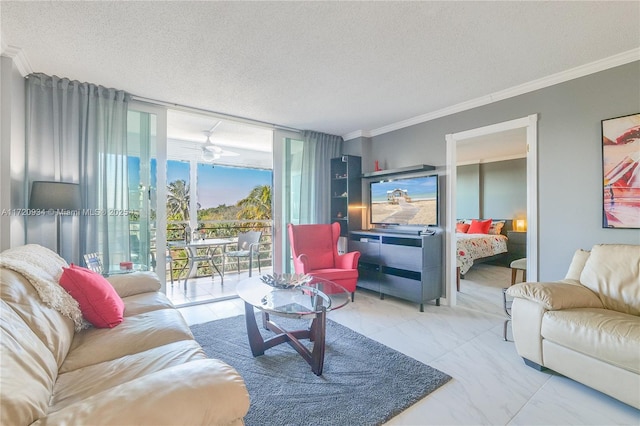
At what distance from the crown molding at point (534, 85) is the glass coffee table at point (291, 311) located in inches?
103

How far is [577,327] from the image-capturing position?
5.86 ft

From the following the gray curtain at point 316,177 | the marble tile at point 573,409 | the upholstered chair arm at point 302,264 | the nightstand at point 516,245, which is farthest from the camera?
the nightstand at point 516,245

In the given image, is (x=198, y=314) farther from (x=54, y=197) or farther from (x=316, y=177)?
(x=316, y=177)

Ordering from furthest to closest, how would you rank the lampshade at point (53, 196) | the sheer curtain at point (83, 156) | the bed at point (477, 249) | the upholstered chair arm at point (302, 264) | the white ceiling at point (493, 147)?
the white ceiling at point (493, 147) < the bed at point (477, 249) < the upholstered chair arm at point (302, 264) < the sheer curtain at point (83, 156) < the lampshade at point (53, 196)

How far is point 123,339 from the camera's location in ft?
5.17

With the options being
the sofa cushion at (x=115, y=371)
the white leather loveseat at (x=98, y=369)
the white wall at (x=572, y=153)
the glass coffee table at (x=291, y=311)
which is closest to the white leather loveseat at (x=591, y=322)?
the white wall at (x=572, y=153)

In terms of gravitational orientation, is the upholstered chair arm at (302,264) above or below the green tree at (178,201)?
below

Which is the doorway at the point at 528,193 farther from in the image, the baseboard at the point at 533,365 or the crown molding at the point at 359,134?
the crown molding at the point at 359,134

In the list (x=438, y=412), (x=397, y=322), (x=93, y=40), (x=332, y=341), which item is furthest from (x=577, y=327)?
(x=93, y=40)

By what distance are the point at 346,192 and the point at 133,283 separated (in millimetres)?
3071

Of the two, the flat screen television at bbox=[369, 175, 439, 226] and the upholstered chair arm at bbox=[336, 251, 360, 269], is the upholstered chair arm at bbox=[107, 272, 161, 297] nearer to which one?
the upholstered chair arm at bbox=[336, 251, 360, 269]

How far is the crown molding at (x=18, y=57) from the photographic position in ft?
7.15

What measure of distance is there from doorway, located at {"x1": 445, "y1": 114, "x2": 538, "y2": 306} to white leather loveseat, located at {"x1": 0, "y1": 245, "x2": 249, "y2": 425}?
117 inches

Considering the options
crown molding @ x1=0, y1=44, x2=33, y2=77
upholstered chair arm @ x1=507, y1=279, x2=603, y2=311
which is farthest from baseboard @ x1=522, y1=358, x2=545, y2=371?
crown molding @ x1=0, y1=44, x2=33, y2=77
